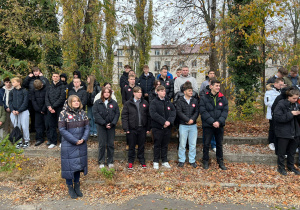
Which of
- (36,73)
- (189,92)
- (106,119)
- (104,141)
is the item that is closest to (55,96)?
(36,73)

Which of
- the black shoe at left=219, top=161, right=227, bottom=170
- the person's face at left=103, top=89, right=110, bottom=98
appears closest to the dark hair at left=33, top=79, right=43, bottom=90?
the person's face at left=103, top=89, right=110, bottom=98

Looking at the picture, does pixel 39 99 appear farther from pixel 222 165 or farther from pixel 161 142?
pixel 222 165

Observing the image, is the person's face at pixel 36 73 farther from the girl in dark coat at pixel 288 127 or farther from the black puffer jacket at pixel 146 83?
the girl in dark coat at pixel 288 127

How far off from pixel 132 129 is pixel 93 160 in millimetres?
1610

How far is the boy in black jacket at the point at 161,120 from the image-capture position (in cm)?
605

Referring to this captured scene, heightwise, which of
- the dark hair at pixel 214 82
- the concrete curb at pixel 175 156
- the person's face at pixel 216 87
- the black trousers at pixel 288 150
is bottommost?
the concrete curb at pixel 175 156

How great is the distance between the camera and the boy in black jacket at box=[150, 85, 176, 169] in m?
6.05

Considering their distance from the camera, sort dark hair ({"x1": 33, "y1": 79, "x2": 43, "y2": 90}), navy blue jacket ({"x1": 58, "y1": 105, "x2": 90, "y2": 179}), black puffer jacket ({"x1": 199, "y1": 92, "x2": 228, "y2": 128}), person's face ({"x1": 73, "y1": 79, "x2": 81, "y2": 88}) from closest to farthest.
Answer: navy blue jacket ({"x1": 58, "y1": 105, "x2": 90, "y2": 179}) < black puffer jacket ({"x1": 199, "y1": 92, "x2": 228, "y2": 128}) < person's face ({"x1": 73, "y1": 79, "x2": 81, "y2": 88}) < dark hair ({"x1": 33, "y1": 79, "x2": 43, "y2": 90})

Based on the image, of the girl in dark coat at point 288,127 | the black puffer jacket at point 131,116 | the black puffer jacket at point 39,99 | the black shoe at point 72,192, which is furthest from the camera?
the black puffer jacket at point 39,99

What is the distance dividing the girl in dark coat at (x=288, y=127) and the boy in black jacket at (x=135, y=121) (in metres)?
3.27

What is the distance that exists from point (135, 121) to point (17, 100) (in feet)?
12.8

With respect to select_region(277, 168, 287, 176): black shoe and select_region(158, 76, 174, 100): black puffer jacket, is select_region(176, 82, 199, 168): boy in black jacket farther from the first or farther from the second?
select_region(277, 168, 287, 176): black shoe

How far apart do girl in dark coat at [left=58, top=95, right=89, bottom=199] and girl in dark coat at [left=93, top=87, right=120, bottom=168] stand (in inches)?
47.4

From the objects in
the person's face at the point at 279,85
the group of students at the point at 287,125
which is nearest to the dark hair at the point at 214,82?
the group of students at the point at 287,125
